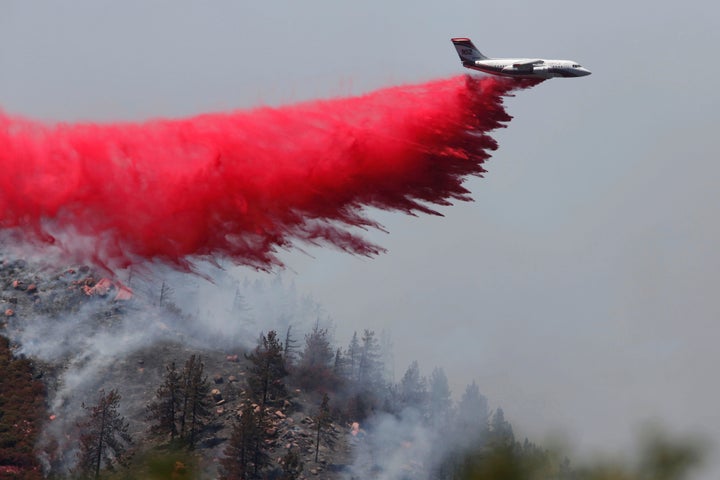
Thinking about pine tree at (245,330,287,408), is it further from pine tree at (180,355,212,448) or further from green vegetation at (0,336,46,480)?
green vegetation at (0,336,46,480)

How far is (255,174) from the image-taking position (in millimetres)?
47844

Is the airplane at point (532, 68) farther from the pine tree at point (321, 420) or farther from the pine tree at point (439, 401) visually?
the pine tree at point (439, 401)

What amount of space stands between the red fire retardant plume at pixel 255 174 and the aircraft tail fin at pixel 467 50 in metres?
1.79

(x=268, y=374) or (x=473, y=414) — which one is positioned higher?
(x=268, y=374)

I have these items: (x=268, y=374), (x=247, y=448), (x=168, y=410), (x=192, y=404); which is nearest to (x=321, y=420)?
(x=268, y=374)

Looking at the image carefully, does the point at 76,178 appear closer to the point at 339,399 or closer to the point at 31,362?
the point at 31,362

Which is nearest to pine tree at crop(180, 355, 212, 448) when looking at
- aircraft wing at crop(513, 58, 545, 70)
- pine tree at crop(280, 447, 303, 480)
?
pine tree at crop(280, 447, 303, 480)

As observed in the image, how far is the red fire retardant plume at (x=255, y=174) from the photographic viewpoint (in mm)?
46594

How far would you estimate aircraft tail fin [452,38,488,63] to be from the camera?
48.6m

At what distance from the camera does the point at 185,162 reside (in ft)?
160

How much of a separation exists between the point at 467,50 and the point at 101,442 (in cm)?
6241

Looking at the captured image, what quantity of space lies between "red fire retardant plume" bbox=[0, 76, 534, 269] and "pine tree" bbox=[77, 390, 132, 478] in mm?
45759

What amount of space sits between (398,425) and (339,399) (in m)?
9.96

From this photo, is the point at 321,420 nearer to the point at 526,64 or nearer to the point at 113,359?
the point at 113,359
